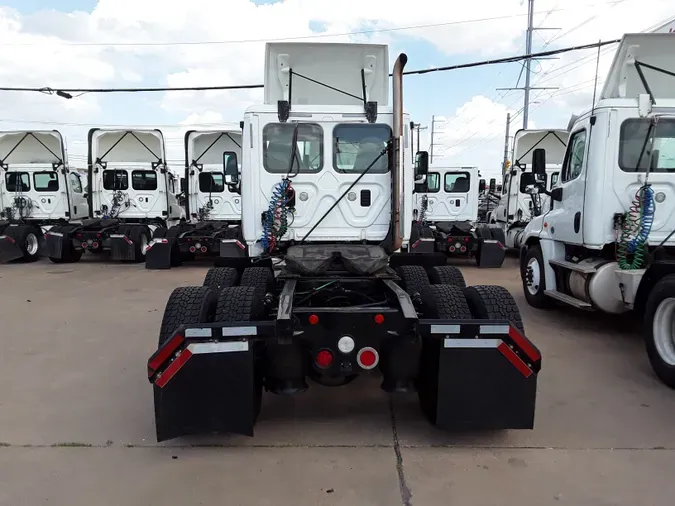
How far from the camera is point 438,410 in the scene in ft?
11.1

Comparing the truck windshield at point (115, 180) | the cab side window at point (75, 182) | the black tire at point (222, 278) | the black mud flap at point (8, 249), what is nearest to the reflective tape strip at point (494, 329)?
the black tire at point (222, 278)

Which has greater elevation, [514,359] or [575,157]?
[575,157]

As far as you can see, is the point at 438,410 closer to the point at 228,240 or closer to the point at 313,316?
the point at 313,316

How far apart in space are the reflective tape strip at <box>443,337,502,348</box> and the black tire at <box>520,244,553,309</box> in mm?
4323

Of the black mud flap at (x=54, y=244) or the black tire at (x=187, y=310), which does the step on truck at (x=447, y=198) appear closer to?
the black mud flap at (x=54, y=244)

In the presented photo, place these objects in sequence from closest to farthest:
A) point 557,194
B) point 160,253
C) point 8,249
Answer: point 557,194, point 160,253, point 8,249

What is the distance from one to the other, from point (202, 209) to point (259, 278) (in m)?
9.41

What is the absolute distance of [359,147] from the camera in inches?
201

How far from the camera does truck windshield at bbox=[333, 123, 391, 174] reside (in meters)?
5.06

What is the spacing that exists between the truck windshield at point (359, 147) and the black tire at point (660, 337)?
2689 millimetres

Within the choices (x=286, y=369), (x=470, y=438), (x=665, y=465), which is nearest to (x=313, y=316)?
(x=286, y=369)

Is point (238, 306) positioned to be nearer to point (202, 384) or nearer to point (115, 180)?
point (202, 384)

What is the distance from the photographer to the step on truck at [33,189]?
45.0 feet

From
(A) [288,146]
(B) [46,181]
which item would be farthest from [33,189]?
(A) [288,146]
